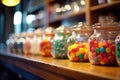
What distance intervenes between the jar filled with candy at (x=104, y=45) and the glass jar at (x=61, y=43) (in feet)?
1.14

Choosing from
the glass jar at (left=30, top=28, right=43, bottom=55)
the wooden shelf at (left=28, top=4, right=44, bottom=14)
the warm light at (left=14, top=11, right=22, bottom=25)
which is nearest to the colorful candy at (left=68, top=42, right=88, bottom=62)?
the glass jar at (left=30, top=28, right=43, bottom=55)

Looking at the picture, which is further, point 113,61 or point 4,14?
point 4,14

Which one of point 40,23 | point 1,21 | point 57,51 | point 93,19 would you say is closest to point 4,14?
point 1,21

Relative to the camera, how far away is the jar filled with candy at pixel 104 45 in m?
0.94

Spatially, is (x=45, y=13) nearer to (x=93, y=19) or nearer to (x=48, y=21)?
(x=48, y=21)

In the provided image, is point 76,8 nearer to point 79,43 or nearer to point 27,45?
point 27,45

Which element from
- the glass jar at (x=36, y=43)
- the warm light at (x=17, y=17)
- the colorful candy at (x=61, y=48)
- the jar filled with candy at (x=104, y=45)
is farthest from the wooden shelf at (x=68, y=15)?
the warm light at (x=17, y=17)

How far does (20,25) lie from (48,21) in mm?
1829

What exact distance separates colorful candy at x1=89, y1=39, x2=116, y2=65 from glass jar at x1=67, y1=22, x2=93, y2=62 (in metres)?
0.14

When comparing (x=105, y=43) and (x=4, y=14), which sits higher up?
(x=4, y=14)

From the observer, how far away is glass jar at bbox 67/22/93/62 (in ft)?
3.72

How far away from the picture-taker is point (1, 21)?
5.25 meters

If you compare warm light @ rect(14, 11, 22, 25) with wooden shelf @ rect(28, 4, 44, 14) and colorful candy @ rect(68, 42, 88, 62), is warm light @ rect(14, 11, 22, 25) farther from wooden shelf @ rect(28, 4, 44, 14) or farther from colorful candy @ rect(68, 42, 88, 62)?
colorful candy @ rect(68, 42, 88, 62)

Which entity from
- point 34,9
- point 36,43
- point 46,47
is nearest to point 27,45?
point 36,43
